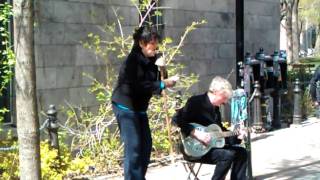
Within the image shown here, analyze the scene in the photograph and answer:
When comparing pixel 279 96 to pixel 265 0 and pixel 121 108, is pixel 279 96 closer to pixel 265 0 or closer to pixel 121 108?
pixel 265 0

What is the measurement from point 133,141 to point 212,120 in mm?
1004

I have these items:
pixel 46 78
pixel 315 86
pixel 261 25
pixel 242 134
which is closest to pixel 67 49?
pixel 46 78

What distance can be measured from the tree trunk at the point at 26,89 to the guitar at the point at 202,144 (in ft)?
6.58

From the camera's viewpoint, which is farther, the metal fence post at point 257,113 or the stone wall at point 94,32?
the metal fence post at point 257,113

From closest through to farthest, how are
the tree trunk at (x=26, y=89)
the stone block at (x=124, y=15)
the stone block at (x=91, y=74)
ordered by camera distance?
the tree trunk at (x=26, y=89) → the stone block at (x=91, y=74) → the stone block at (x=124, y=15)

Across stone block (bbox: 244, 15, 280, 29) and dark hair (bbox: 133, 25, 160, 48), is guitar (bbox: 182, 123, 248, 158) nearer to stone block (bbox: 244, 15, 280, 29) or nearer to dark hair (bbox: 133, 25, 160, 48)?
dark hair (bbox: 133, 25, 160, 48)

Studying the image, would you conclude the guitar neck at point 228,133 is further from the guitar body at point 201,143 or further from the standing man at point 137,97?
the standing man at point 137,97

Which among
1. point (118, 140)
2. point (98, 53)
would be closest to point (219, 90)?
point (118, 140)

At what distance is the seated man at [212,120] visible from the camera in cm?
612

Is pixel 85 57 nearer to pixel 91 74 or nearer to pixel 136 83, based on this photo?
pixel 91 74

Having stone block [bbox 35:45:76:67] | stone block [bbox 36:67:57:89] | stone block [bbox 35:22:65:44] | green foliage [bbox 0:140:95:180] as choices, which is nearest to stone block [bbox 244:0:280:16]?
stone block [bbox 35:45:76:67]

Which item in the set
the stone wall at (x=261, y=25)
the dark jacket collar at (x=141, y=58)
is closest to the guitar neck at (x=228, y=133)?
the dark jacket collar at (x=141, y=58)

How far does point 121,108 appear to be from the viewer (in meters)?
5.73

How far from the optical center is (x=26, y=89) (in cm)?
450
